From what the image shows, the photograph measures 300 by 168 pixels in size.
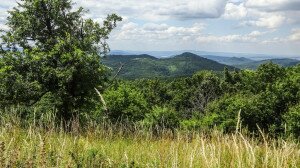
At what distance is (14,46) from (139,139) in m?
29.5

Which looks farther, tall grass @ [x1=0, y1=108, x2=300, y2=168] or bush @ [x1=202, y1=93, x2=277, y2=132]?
bush @ [x1=202, y1=93, x2=277, y2=132]

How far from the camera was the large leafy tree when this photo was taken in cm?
2998

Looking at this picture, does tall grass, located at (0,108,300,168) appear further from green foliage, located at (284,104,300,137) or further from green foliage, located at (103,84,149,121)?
green foliage, located at (103,84,149,121)

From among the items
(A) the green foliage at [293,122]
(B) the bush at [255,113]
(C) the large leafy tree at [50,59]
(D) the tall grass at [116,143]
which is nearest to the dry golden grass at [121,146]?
(D) the tall grass at [116,143]

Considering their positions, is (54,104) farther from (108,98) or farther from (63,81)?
(108,98)

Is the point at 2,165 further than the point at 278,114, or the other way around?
the point at 278,114

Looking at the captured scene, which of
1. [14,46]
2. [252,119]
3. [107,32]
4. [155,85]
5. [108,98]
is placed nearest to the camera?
[14,46]

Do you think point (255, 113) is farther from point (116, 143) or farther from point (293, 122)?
point (116, 143)

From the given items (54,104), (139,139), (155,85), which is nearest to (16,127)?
(139,139)

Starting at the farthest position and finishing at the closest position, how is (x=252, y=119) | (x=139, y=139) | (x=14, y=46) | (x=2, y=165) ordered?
(x=252, y=119)
(x=14, y=46)
(x=139, y=139)
(x=2, y=165)

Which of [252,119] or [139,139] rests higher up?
[139,139]

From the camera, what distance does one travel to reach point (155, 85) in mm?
119688

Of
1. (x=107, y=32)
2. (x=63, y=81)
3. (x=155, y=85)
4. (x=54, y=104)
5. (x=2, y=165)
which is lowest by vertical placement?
(x=155, y=85)

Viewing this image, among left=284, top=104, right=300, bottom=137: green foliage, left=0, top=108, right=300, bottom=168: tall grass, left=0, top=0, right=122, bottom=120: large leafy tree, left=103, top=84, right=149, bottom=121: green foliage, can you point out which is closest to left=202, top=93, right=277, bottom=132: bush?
→ left=284, top=104, right=300, bottom=137: green foliage
